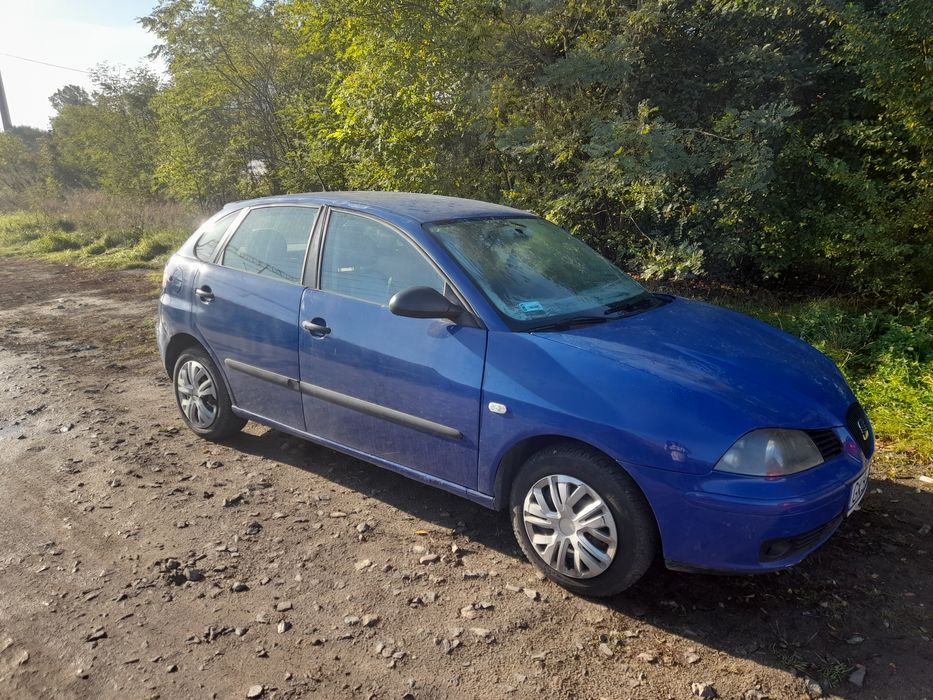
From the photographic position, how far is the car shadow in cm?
269

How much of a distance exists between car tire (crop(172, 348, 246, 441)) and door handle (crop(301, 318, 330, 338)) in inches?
43.7

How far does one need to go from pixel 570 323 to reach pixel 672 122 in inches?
199

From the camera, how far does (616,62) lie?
281 inches

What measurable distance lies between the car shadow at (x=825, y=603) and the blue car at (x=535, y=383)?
284 mm

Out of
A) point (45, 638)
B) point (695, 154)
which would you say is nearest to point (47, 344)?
point (45, 638)

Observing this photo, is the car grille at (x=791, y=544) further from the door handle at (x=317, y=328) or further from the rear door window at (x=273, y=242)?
the rear door window at (x=273, y=242)

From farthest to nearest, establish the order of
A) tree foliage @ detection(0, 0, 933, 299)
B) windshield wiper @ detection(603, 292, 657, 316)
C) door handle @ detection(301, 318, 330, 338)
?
1. tree foliage @ detection(0, 0, 933, 299)
2. door handle @ detection(301, 318, 330, 338)
3. windshield wiper @ detection(603, 292, 657, 316)

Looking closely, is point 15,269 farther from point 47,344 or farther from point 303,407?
point 303,407

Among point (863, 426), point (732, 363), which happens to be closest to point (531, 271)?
point (732, 363)

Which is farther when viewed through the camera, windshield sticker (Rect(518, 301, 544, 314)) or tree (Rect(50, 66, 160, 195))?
tree (Rect(50, 66, 160, 195))

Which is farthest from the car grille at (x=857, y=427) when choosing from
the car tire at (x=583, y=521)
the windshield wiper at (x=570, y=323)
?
the windshield wiper at (x=570, y=323)

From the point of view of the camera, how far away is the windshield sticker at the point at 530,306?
3451mm

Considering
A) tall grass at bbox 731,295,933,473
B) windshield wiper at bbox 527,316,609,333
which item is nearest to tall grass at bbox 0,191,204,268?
tall grass at bbox 731,295,933,473

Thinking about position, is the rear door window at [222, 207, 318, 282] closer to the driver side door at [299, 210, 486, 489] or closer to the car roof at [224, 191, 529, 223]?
the car roof at [224, 191, 529, 223]
